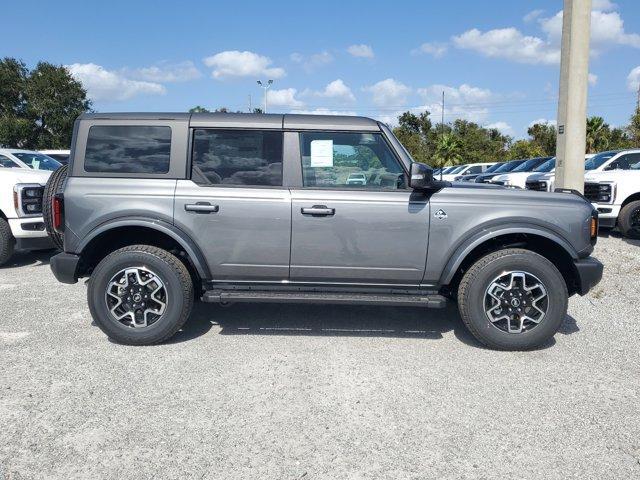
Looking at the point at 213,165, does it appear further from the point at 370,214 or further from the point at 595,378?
the point at 595,378

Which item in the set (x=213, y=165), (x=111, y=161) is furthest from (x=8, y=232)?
(x=213, y=165)

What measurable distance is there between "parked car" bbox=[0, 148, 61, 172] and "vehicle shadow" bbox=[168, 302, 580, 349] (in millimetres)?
5528

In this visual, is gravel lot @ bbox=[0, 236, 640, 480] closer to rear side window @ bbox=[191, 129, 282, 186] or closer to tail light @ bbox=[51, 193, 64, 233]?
tail light @ bbox=[51, 193, 64, 233]

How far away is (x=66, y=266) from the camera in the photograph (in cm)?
446

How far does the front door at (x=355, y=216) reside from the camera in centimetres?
434

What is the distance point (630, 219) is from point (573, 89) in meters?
2.64

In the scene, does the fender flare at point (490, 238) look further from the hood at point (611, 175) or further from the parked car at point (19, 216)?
the hood at point (611, 175)

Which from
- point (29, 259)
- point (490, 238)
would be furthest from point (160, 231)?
point (29, 259)

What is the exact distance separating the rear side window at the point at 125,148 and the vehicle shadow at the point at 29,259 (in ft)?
14.8

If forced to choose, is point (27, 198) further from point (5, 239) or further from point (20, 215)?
point (5, 239)

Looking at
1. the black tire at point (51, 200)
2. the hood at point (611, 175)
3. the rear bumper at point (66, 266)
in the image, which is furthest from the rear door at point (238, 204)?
the hood at point (611, 175)

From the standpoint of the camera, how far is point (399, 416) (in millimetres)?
3299

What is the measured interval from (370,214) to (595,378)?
6.85ft

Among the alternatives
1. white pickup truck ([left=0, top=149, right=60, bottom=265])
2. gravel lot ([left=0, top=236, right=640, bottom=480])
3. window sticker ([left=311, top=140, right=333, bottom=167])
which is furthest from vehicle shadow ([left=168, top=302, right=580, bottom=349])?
white pickup truck ([left=0, top=149, right=60, bottom=265])
